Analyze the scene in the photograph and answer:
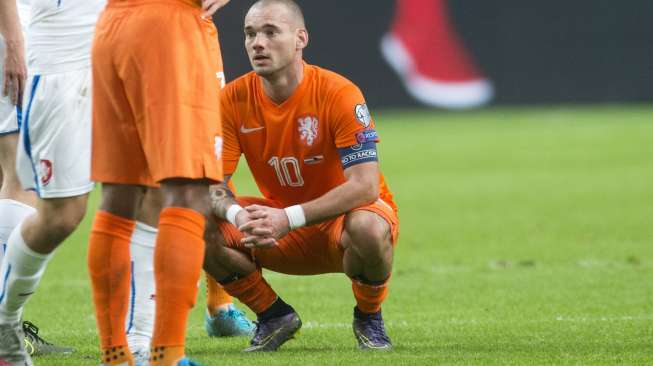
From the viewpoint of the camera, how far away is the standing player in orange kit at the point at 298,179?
5324 mm

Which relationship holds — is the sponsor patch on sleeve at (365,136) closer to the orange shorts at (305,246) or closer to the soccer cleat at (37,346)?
the orange shorts at (305,246)

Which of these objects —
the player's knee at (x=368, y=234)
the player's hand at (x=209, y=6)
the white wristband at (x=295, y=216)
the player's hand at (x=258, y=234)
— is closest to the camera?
the player's hand at (x=209, y=6)

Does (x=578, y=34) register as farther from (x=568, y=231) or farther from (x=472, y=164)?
(x=568, y=231)

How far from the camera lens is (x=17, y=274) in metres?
4.73

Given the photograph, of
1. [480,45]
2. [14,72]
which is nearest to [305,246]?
[14,72]

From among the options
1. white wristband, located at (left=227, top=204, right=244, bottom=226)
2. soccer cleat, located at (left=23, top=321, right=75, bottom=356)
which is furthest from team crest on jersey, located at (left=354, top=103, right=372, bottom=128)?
soccer cleat, located at (left=23, top=321, right=75, bottom=356)

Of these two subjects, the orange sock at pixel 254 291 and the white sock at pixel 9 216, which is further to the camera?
the orange sock at pixel 254 291

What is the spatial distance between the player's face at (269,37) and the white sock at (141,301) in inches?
41.5

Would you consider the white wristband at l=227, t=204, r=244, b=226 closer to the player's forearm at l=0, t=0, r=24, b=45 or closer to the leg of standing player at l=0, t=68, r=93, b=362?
the leg of standing player at l=0, t=68, r=93, b=362

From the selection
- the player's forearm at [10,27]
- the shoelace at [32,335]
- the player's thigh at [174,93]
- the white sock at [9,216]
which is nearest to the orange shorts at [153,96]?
the player's thigh at [174,93]

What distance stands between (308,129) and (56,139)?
128 cm

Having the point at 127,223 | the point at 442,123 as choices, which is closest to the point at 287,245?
the point at 127,223

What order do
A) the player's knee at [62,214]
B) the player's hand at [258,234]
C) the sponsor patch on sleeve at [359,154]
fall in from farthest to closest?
the sponsor patch on sleeve at [359,154] → the player's hand at [258,234] → the player's knee at [62,214]

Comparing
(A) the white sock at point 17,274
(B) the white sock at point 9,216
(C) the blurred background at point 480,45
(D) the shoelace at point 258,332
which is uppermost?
(A) the white sock at point 17,274
